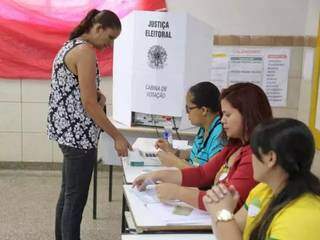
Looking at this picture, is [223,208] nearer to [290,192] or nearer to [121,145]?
[290,192]

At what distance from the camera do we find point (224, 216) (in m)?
1.18

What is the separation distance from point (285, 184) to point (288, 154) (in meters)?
0.09

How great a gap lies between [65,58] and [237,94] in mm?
933

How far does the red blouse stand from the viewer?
1.50m

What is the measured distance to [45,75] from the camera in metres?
3.91

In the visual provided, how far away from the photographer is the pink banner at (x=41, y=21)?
3775 mm

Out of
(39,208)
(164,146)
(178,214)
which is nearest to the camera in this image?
(178,214)

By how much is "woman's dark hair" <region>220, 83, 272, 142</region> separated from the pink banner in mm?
2430

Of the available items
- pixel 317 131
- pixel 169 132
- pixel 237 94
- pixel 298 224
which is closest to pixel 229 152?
pixel 237 94

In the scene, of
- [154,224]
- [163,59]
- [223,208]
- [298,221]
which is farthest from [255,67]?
[298,221]

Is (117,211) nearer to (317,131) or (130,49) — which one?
(130,49)

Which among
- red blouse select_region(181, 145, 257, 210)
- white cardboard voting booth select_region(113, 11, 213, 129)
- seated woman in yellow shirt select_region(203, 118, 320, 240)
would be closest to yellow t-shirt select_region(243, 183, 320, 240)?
seated woman in yellow shirt select_region(203, 118, 320, 240)

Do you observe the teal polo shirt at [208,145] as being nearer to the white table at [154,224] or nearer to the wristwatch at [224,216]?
the white table at [154,224]

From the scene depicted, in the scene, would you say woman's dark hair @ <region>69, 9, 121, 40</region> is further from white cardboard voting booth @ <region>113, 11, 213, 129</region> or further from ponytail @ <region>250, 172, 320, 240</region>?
ponytail @ <region>250, 172, 320, 240</region>
